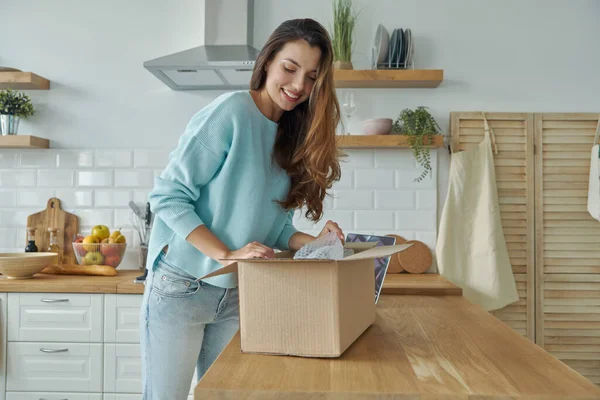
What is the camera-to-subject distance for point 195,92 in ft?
10.6

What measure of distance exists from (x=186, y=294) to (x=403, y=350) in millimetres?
531

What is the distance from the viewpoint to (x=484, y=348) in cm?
118

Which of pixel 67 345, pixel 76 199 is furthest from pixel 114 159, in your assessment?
pixel 67 345

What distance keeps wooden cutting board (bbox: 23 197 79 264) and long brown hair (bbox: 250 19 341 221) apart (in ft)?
6.74

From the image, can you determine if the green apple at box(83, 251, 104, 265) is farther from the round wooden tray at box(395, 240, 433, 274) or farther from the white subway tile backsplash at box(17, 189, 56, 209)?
the round wooden tray at box(395, 240, 433, 274)

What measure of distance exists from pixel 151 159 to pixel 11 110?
2.45 feet

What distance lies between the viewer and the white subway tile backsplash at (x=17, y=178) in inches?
128

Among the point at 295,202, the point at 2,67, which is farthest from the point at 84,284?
the point at 295,202

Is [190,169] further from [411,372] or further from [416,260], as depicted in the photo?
[416,260]

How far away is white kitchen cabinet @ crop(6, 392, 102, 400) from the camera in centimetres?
264

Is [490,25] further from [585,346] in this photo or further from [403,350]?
[403,350]

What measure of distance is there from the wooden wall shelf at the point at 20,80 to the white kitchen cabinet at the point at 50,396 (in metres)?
1.51

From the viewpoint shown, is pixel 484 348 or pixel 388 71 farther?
pixel 388 71

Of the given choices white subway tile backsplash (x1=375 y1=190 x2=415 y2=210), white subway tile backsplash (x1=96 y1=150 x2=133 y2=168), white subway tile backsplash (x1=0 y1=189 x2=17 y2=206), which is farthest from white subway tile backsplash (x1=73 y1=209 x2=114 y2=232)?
white subway tile backsplash (x1=375 y1=190 x2=415 y2=210)
